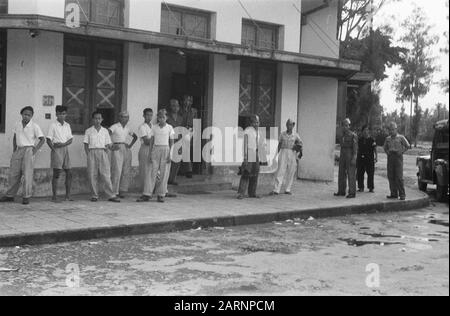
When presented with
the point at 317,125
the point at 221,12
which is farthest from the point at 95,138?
the point at 317,125

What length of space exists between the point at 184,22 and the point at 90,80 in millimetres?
2925

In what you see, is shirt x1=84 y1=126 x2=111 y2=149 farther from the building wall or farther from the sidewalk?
the building wall

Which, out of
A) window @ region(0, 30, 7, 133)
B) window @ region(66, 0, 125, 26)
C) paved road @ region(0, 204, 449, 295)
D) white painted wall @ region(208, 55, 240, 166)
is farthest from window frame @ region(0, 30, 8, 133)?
white painted wall @ region(208, 55, 240, 166)

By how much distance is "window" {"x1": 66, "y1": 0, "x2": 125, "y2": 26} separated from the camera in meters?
12.8

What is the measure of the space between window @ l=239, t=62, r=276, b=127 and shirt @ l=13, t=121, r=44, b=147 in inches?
234

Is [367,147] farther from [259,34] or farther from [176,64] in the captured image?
[176,64]

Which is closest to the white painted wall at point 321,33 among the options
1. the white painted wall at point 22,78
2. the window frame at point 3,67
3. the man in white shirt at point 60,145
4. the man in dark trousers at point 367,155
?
the man in dark trousers at point 367,155

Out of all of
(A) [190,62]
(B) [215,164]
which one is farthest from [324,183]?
(A) [190,62]

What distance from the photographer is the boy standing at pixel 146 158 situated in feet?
40.0

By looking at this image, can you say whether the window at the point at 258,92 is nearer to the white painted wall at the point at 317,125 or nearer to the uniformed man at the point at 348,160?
the white painted wall at the point at 317,125

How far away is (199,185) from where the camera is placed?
14.3 meters

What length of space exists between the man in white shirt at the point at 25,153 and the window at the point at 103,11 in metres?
2.72
